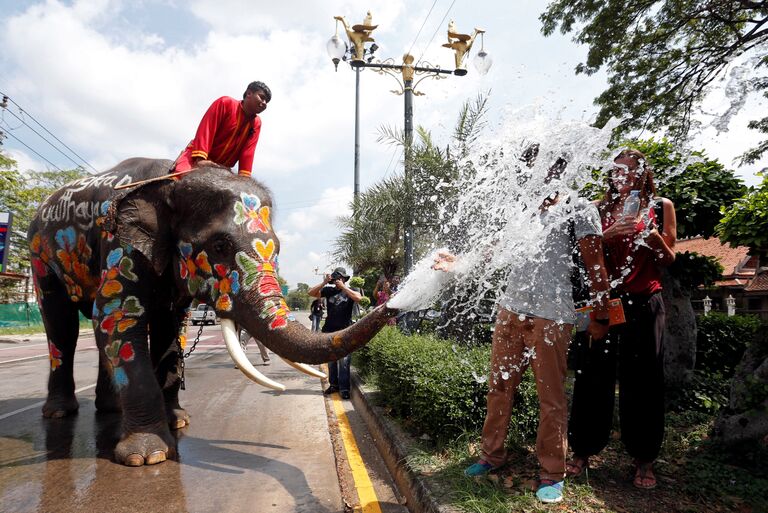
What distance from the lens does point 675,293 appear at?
5.02 m

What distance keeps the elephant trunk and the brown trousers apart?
0.73 metres

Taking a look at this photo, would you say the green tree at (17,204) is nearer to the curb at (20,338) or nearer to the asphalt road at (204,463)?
the curb at (20,338)

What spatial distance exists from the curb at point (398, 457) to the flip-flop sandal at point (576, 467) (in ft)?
2.85

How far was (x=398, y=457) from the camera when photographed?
368 cm

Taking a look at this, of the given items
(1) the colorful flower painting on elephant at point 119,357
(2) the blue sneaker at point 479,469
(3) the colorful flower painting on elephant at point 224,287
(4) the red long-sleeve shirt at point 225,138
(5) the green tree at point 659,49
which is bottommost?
(2) the blue sneaker at point 479,469

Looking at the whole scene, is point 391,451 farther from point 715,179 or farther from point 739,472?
point 715,179

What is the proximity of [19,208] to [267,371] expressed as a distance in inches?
1087

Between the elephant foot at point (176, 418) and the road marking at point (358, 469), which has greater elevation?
the elephant foot at point (176, 418)

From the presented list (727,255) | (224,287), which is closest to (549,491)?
(224,287)

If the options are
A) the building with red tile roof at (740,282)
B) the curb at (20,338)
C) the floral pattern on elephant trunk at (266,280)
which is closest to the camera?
the floral pattern on elephant trunk at (266,280)

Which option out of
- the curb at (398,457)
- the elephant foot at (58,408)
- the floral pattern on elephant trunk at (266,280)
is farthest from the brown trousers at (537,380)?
the elephant foot at (58,408)

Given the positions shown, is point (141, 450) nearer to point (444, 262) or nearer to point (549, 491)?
point (444, 262)

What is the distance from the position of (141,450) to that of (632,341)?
3491 millimetres

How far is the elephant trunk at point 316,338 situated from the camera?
2.98 metres
